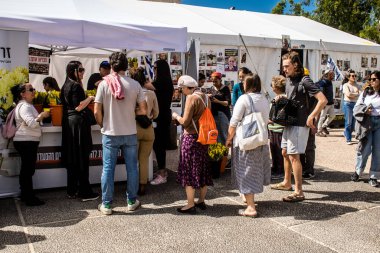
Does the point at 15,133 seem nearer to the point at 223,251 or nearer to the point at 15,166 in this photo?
the point at 15,166

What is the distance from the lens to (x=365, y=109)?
19.5ft

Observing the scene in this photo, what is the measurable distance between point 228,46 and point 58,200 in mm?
7249

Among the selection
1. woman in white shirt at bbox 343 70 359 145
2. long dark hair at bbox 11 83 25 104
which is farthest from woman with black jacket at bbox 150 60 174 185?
woman in white shirt at bbox 343 70 359 145

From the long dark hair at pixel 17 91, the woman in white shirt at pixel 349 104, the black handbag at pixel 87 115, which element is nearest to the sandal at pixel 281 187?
the black handbag at pixel 87 115

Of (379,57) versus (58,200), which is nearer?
(58,200)

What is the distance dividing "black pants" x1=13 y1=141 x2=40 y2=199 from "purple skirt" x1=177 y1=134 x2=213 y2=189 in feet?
5.96

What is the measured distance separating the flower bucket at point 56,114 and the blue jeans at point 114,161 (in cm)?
106

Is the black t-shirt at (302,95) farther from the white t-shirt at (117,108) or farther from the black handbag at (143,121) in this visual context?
the white t-shirt at (117,108)

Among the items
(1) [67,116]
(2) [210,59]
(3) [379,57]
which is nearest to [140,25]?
(1) [67,116]

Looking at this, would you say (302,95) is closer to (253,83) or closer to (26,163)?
(253,83)

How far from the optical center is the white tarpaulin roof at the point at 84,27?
5199 millimetres

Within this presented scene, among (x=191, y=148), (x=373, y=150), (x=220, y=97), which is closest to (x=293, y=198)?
(x=191, y=148)

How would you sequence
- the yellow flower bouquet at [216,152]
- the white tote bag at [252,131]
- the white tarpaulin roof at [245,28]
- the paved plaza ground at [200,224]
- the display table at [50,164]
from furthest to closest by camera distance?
the white tarpaulin roof at [245,28]
the yellow flower bouquet at [216,152]
the display table at [50,164]
the white tote bag at [252,131]
the paved plaza ground at [200,224]

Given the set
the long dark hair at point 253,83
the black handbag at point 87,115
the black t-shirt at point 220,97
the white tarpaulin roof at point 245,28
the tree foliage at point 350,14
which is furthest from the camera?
the tree foliage at point 350,14
